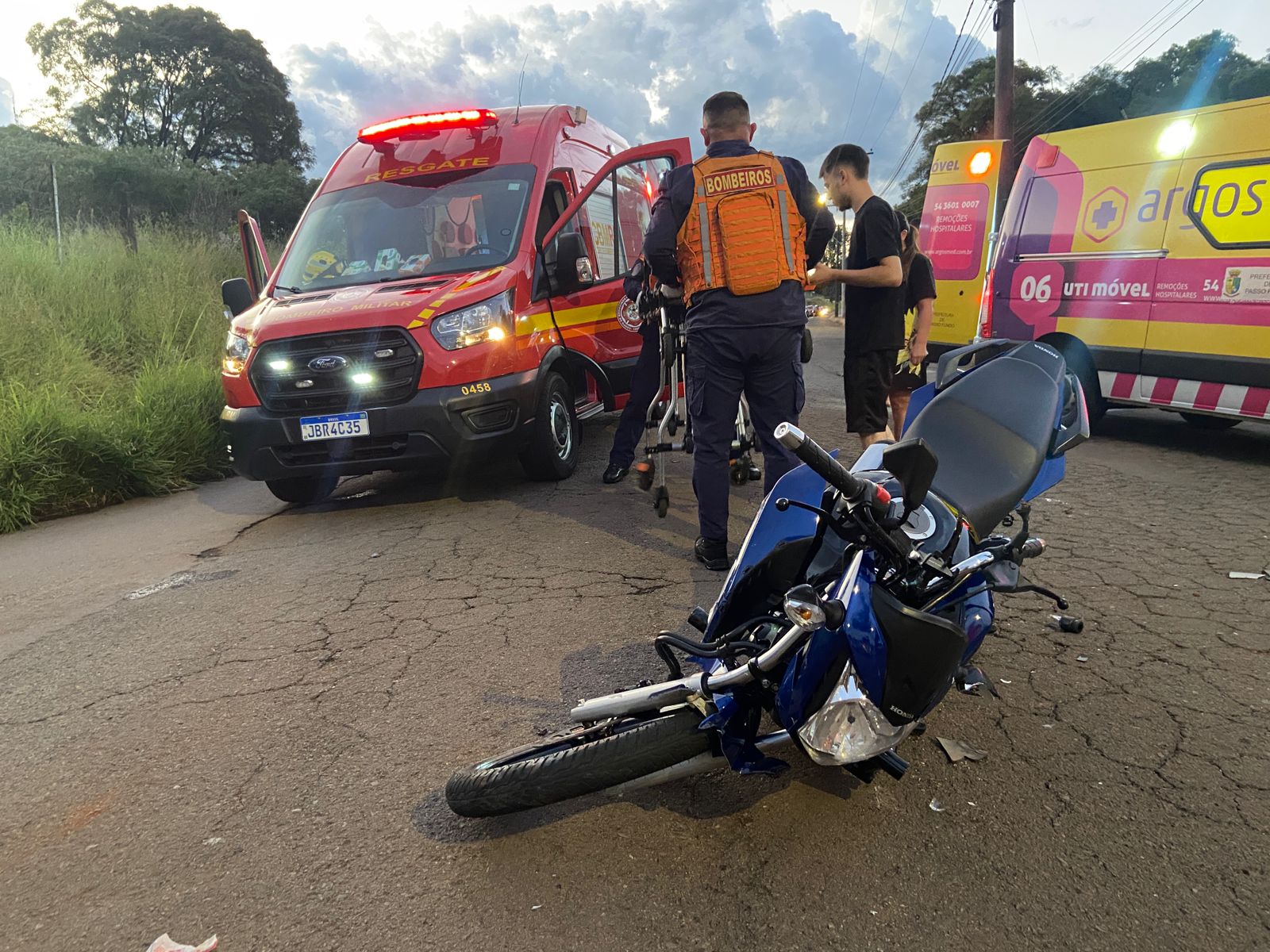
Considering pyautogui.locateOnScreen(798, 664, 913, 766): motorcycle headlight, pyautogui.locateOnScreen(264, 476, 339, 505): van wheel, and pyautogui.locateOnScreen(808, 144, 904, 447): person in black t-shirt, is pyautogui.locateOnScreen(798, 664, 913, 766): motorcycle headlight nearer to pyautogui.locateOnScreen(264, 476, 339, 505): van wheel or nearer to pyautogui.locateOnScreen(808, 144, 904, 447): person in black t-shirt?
pyautogui.locateOnScreen(808, 144, 904, 447): person in black t-shirt

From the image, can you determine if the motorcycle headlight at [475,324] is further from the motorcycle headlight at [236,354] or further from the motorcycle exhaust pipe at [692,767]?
the motorcycle exhaust pipe at [692,767]

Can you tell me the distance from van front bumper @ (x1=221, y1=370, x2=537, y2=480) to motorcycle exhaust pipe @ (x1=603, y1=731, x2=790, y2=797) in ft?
10.8

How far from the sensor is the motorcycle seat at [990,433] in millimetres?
→ 2277

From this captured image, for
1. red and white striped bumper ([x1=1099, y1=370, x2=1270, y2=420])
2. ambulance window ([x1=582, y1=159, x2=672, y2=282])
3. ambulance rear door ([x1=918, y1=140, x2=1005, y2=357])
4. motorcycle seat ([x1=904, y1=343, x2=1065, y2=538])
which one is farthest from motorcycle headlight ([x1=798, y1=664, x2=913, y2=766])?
ambulance rear door ([x1=918, y1=140, x2=1005, y2=357])

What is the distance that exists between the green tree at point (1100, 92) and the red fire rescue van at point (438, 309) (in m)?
27.0

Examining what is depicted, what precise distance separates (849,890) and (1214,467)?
5599 mm

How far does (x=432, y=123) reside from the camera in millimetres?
5961

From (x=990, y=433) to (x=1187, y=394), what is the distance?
4967mm

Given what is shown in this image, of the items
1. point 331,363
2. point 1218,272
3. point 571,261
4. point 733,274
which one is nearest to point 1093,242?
point 1218,272

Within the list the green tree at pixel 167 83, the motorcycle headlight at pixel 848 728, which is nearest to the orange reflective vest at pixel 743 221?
the motorcycle headlight at pixel 848 728

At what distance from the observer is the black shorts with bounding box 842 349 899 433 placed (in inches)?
179

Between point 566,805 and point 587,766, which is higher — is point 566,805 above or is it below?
below

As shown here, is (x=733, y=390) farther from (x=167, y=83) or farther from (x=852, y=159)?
(x=167, y=83)

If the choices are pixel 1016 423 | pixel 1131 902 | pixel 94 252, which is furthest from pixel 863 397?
pixel 94 252
